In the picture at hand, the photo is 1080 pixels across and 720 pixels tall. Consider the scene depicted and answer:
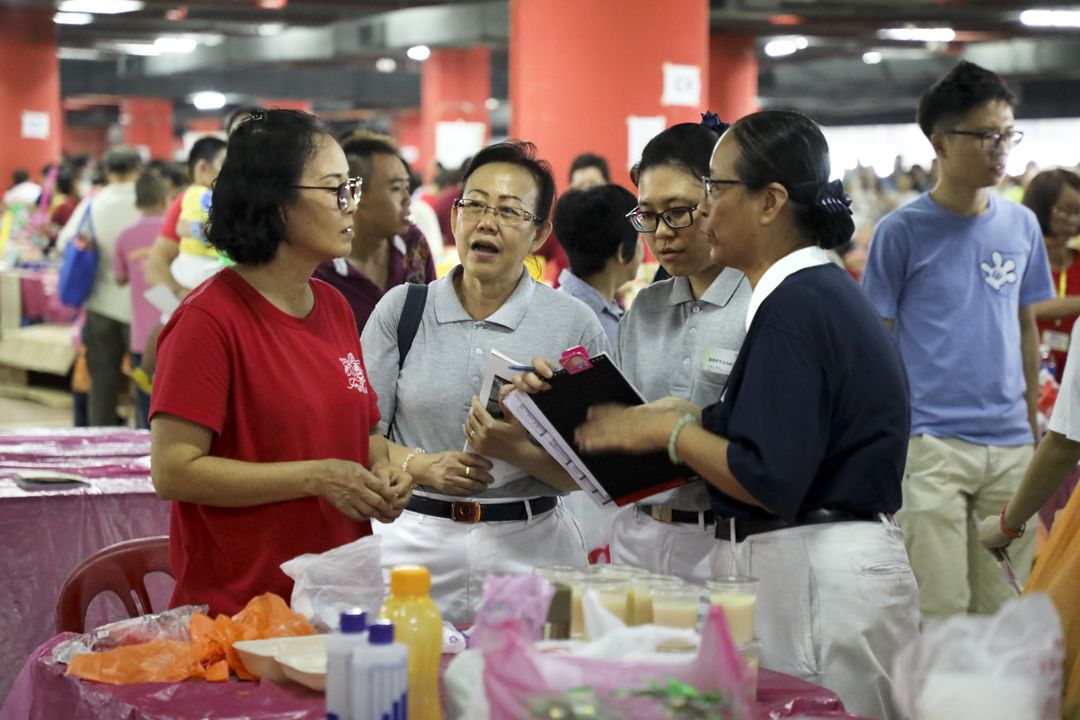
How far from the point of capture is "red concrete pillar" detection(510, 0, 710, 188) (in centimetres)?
815

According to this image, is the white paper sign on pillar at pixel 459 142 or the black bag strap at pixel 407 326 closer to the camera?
the black bag strap at pixel 407 326

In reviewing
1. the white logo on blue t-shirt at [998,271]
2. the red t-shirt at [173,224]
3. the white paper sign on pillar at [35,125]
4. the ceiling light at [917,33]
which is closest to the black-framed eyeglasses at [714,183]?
the white logo on blue t-shirt at [998,271]

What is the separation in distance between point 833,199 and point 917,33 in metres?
17.1

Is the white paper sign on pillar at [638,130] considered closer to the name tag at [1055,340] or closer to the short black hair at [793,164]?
the name tag at [1055,340]

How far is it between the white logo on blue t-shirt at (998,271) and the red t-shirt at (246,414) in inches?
91.8

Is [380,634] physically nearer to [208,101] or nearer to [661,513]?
[661,513]

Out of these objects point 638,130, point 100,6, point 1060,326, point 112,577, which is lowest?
point 112,577

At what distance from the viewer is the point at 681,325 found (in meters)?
3.07

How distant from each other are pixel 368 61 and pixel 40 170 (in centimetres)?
765

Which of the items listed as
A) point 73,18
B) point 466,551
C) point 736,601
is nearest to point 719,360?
point 466,551

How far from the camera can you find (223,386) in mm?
2504

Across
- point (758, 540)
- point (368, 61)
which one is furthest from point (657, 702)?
point (368, 61)

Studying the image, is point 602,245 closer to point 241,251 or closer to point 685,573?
point 685,573

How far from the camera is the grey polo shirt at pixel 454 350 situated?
308 centimetres
